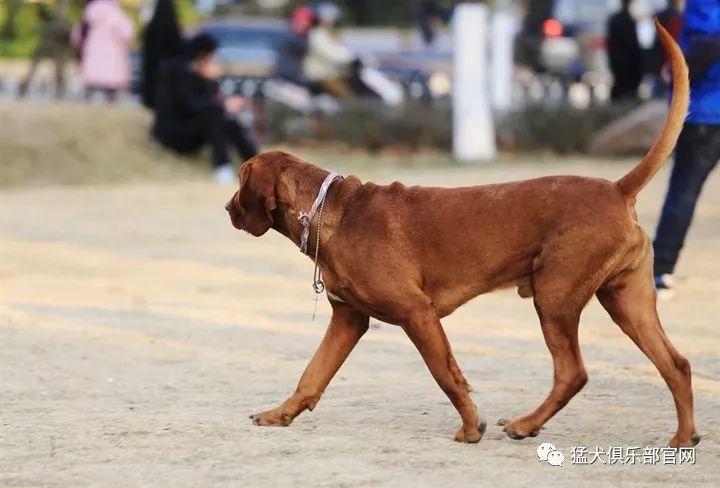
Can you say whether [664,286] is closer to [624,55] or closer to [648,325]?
[648,325]

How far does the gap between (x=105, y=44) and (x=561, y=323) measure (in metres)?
16.5

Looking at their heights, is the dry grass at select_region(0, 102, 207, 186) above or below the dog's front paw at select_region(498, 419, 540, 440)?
below

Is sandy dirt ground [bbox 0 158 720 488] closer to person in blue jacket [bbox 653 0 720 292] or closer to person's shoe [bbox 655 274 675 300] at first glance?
person's shoe [bbox 655 274 675 300]

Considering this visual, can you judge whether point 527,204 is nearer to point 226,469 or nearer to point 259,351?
point 226,469

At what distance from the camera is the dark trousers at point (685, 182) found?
880 centimetres

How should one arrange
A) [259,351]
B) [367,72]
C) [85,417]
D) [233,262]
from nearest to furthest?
[85,417], [259,351], [233,262], [367,72]

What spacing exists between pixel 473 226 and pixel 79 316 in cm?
375

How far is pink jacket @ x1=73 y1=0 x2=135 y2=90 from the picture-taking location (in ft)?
69.7

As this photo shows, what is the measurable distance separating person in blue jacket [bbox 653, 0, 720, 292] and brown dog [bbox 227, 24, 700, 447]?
9.68 feet

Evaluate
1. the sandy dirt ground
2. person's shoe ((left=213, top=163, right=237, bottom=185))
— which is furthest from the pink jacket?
the sandy dirt ground

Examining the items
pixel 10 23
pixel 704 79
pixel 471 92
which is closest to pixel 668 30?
pixel 471 92

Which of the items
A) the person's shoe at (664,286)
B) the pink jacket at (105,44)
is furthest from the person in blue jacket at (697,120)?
the pink jacket at (105,44)

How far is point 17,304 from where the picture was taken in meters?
9.12

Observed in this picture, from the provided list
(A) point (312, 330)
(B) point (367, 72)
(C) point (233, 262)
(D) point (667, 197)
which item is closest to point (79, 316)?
(A) point (312, 330)
